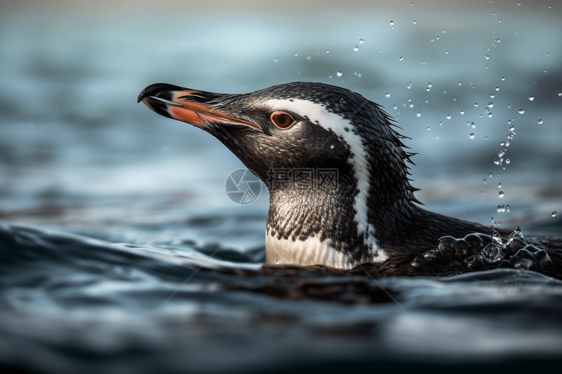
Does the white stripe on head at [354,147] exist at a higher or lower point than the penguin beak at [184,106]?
lower

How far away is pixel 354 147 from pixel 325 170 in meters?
0.24

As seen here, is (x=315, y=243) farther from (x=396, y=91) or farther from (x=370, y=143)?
(x=396, y=91)

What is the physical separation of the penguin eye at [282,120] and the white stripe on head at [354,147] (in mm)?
45

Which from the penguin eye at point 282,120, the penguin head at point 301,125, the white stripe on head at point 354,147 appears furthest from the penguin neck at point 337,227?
the penguin eye at point 282,120

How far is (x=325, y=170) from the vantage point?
298 cm

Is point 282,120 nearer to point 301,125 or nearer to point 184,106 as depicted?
point 301,125

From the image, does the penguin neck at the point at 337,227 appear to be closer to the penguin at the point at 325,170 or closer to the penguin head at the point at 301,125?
the penguin at the point at 325,170

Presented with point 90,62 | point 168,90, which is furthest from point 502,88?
point 90,62

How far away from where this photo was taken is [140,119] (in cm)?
909

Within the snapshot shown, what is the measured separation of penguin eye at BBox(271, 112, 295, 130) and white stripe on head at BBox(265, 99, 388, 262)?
0.15ft

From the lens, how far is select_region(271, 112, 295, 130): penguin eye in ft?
9.65

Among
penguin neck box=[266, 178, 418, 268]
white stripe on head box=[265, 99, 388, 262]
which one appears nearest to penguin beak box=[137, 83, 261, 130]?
white stripe on head box=[265, 99, 388, 262]

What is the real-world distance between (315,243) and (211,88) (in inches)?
278

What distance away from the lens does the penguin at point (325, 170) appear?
→ 2.88 metres
